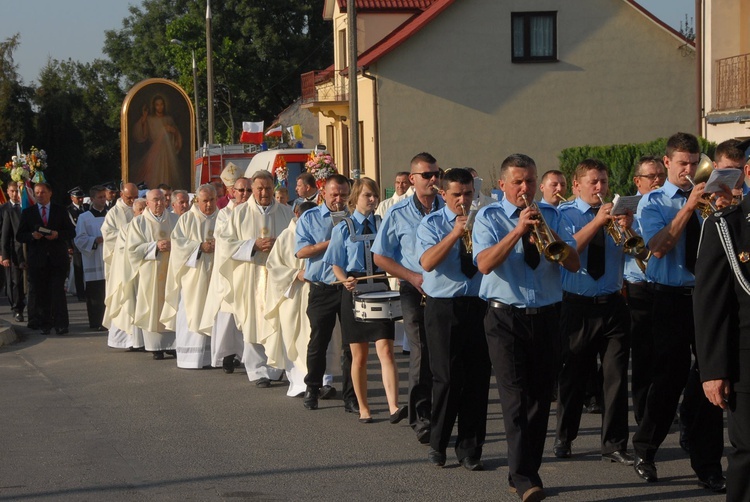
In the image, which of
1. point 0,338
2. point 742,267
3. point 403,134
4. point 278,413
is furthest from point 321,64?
point 742,267

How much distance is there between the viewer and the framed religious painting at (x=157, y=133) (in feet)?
77.7

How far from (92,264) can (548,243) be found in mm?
11876

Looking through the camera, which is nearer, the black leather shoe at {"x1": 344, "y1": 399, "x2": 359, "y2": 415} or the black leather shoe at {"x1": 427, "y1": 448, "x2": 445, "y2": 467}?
the black leather shoe at {"x1": 427, "y1": 448, "x2": 445, "y2": 467}

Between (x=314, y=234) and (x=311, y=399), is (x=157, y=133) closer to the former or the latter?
(x=314, y=234)

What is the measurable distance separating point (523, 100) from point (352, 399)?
84.5 ft

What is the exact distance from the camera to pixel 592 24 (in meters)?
34.6

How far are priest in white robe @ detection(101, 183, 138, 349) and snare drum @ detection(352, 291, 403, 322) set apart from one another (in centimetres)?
615

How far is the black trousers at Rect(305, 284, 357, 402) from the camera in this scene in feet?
34.3

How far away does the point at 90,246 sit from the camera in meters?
17.9

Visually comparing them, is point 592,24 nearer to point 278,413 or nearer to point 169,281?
point 169,281

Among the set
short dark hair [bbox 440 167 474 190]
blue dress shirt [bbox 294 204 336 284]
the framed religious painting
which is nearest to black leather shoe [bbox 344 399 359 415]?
blue dress shirt [bbox 294 204 336 284]

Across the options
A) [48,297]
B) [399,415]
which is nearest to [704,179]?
[399,415]

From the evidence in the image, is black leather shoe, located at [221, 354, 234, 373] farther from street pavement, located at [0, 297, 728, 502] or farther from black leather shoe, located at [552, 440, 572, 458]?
black leather shoe, located at [552, 440, 572, 458]

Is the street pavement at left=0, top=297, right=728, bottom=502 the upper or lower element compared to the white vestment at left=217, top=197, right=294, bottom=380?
lower
